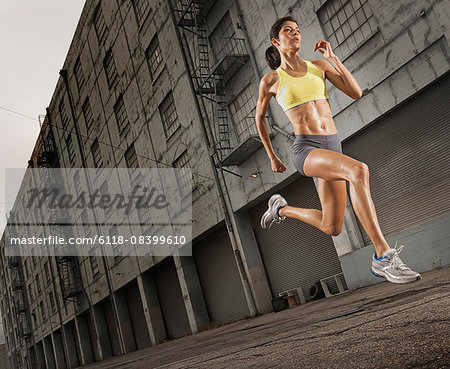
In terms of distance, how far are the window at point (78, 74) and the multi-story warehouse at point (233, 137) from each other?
31 centimetres

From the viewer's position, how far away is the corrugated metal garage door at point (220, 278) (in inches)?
687

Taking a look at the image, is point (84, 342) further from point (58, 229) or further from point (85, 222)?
point (85, 222)

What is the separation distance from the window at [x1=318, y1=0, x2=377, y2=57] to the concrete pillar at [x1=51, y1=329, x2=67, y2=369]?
3652 centimetres

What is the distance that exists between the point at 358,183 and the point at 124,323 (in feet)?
79.0

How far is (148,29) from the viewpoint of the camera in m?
19.6

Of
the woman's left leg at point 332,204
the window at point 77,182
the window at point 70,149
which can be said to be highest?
the window at point 70,149

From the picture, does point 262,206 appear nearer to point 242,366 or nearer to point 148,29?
point 148,29

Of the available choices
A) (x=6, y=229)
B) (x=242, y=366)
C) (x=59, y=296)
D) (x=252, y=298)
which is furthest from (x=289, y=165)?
(x=6, y=229)

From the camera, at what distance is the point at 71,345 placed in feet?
118

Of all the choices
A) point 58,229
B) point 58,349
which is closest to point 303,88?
point 58,229

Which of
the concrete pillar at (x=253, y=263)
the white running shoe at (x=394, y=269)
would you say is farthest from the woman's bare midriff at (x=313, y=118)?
the concrete pillar at (x=253, y=263)

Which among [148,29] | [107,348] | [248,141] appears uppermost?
[148,29]

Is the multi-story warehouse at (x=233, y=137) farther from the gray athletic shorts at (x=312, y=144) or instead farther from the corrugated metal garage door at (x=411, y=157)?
the gray athletic shorts at (x=312, y=144)

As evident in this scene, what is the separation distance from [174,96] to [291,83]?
13932mm
